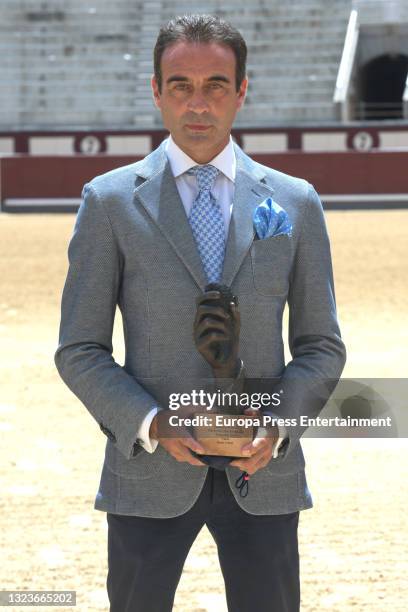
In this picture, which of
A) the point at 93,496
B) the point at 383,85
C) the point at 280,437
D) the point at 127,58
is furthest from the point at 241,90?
the point at 383,85

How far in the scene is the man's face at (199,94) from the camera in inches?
65.4

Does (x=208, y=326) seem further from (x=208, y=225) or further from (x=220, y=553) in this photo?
(x=220, y=553)

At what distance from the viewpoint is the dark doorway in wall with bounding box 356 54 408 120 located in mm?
25919

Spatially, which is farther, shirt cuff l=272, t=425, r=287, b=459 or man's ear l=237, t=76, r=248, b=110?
man's ear l=237, t=76, r=248, b=110

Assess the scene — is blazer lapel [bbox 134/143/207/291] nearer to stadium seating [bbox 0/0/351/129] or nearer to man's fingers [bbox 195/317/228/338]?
man's fingers [bbox 195/317/228/338]

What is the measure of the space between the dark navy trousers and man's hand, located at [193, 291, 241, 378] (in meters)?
0.22

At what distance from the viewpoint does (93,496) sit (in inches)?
158

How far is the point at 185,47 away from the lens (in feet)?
5.45

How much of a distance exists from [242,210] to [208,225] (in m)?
0.05

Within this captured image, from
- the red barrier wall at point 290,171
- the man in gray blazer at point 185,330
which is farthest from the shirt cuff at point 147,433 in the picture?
the red barrier wall at point 290,171

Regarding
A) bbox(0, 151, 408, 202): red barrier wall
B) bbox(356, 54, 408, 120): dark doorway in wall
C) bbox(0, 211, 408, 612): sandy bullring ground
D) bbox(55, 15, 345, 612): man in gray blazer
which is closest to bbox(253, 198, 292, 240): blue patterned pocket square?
bbox(55, 15, 345, 612): man in gray blazer

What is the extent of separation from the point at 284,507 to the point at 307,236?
0.38 meters

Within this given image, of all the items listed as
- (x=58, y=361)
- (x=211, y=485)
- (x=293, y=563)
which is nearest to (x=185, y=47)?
(x=58, y=361)

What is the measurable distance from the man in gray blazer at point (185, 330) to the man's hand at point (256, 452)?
0.13 feet
